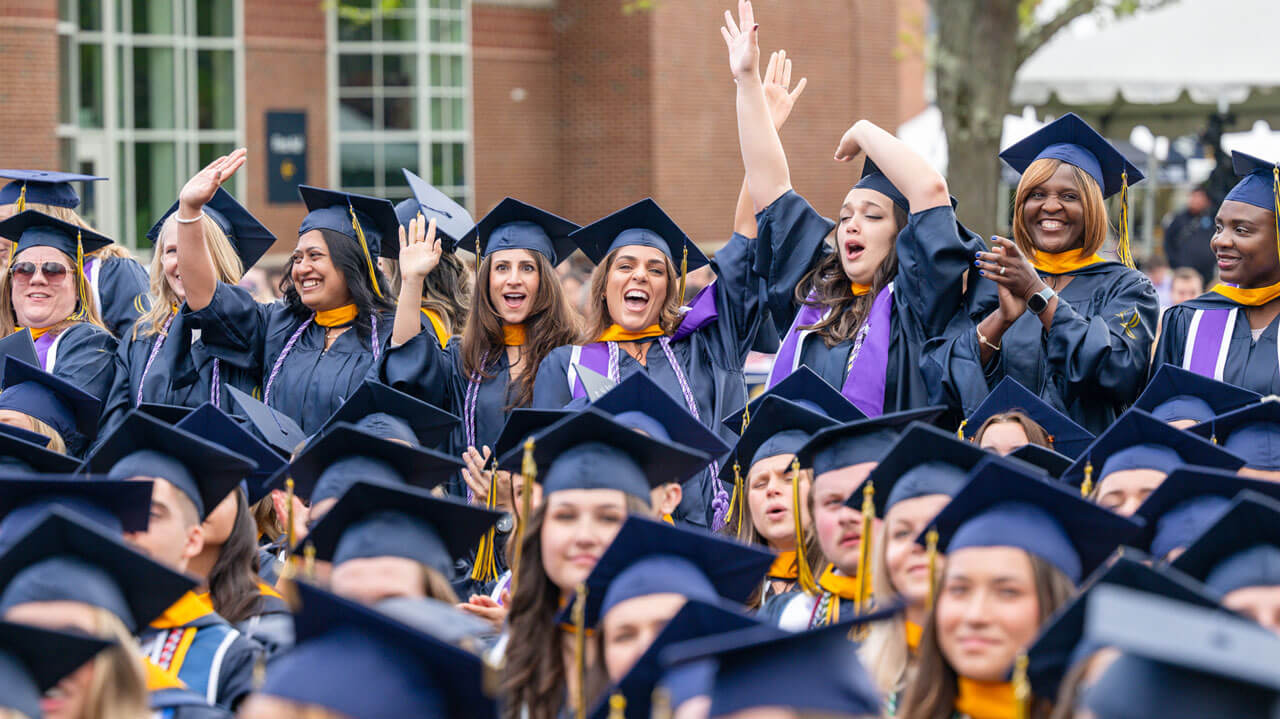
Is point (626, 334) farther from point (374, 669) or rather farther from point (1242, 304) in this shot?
point (374, 669)

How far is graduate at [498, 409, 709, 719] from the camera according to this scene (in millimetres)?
3312

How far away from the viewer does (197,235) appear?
5516 millimetres

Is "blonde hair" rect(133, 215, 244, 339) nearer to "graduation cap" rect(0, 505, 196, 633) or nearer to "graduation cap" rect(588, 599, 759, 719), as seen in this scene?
"graduation cap" rect(0, 505, 196, 633)

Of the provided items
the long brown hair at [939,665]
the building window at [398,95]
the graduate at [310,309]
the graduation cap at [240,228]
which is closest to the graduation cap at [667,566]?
the long brown hair at [939,665]

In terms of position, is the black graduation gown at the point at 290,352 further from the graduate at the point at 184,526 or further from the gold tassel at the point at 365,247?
the graduate at the point at 184,526

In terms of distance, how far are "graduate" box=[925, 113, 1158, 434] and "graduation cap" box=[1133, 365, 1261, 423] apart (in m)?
0.25

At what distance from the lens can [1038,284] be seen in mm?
4488

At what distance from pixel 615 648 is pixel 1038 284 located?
7.23 ft

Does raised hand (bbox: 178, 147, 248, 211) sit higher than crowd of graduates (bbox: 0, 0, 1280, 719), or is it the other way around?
raised hand (bbox: 178, 147, 248, 211)

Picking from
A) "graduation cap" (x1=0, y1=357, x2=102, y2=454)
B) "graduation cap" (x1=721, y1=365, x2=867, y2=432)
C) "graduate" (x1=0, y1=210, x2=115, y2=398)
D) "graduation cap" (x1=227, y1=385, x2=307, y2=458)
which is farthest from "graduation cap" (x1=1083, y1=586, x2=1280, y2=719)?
"graduate" (x1=0, y1=210, x2=115, y2=398)

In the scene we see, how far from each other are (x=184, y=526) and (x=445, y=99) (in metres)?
14.7

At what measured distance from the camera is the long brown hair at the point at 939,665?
9.26 ft

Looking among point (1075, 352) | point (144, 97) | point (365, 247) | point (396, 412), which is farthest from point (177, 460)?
point (144, 97)

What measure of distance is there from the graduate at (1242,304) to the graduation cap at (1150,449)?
117 cm
